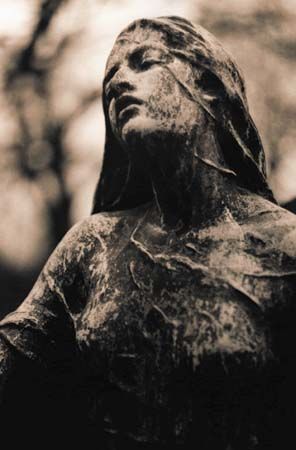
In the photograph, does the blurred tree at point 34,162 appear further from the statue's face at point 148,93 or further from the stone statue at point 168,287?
the statue's face at point 148,93

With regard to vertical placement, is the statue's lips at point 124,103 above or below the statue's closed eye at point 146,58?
below

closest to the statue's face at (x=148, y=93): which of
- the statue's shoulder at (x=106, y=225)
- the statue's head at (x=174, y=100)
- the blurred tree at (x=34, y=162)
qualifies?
the statue's head at (x=174, y=100)

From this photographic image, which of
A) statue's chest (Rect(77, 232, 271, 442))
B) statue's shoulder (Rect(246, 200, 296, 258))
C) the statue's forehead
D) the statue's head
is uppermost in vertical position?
the statue's forehead

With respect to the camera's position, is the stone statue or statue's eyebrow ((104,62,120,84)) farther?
statue's eyebrow ((104,62,120,84))

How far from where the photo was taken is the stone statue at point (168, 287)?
129cm

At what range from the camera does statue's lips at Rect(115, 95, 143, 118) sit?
59.5 inches

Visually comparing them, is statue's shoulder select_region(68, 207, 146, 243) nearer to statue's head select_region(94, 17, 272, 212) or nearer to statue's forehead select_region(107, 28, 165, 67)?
statue's head select_region(94, 17, 272, 212)

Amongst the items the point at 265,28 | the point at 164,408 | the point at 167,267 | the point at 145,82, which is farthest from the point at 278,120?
the point at 164,408

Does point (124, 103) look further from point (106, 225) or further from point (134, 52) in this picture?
point (106, 225)

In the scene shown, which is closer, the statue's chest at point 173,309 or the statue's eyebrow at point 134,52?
the statue's chest at point 173,309

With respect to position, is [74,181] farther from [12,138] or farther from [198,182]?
[198,182]

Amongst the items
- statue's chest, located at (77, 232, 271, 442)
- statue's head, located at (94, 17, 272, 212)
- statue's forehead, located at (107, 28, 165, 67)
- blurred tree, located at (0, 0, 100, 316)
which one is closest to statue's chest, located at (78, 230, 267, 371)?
statue's chest, located at (77, 232, 271, 442)

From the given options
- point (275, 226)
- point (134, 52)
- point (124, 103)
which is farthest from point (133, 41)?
point (275, 226)

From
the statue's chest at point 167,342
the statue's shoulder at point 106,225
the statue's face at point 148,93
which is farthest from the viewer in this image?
the statue's shoulder at point 106,225
